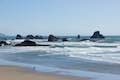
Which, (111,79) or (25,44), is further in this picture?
(25,44)

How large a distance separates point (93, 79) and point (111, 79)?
0.78 metres

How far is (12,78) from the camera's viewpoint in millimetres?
13547

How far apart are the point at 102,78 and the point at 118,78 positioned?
28.6 inches

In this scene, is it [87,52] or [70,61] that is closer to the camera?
[70,61]

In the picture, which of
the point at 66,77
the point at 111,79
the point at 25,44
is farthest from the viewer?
the point at 25,44

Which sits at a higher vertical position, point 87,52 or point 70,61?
point 87,52

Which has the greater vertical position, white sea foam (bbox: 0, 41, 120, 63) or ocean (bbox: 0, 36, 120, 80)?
white sea foam (bbox: 0, 41, 120, 63)

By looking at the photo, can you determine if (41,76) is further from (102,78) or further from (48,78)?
(102,78)

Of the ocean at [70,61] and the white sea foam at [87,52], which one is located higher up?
the white sea foam at [87,52]

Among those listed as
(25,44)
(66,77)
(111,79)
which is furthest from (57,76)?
(25,44)

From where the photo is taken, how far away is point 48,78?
547 inches

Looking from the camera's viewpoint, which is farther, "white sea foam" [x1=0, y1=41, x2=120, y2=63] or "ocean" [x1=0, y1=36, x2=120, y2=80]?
"white sea foam" [x1=0, y1=41, x2=120, y2=63]

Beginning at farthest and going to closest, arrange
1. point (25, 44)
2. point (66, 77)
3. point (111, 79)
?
point (25, 44), point (66, 77), point (111, 79)

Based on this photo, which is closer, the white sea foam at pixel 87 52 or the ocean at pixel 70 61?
the ocean at pixel 70 61
